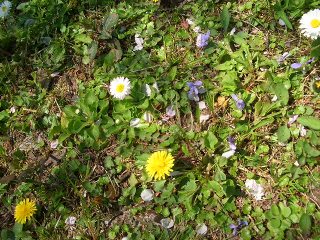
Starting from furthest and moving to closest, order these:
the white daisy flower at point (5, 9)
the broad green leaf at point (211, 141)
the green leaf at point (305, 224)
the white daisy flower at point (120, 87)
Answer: the white daisy flower at point (5, 9) → the white daisy flower at point (120, 87) → the broad green leaf at point (211, 141) → the green leaf at point (305, 224)

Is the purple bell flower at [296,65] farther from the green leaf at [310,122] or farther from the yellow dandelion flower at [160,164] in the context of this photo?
the yellow dandelion flower at [160,164]

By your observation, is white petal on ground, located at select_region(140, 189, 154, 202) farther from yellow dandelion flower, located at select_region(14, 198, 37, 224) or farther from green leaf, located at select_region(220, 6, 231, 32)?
green leaf, located at select_region(220, 6, 231, 32)

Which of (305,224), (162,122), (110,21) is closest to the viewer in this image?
(305,224)


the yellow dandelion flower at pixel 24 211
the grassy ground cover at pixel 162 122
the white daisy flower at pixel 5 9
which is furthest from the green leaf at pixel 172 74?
the white daisy flower at pixel 5 9

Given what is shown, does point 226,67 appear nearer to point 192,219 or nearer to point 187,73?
point 187,73

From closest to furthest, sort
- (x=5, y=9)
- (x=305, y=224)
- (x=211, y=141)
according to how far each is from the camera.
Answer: (x=305, y=224) < (x=211, y=141) < (x=5, y=9)

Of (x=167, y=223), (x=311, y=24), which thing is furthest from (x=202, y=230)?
(x=311, y=24)

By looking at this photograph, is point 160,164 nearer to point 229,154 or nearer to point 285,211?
point 229,154
